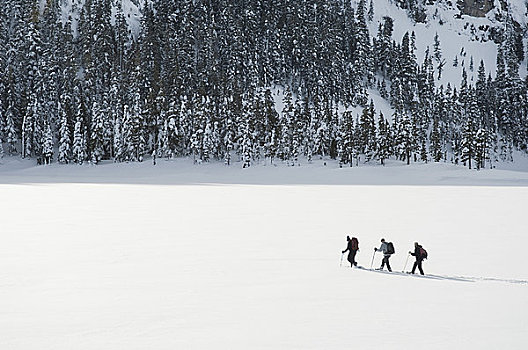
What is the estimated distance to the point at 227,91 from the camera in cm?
9006

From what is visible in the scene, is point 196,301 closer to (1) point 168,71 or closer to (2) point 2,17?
(1) point 168,71

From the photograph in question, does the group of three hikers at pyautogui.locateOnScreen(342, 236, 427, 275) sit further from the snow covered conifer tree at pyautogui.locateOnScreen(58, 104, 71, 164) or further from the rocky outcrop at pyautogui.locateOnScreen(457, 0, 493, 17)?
the rocky outcrop at pyautogui.locateOnScreen(457, 0, 493, 17)

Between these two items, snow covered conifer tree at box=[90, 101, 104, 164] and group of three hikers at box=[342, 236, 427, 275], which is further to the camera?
snow covered conifer tree at box=[90, 101, 104, 164]

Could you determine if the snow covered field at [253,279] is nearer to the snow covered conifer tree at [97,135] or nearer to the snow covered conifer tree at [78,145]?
the snow covered conifer tree at [78,145]

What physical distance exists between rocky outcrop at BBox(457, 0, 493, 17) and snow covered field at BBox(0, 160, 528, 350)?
185 m

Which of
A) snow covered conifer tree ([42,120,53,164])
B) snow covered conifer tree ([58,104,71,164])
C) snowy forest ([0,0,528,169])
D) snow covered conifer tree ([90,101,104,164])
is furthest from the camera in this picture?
snowy forest ([0,0,528,169])

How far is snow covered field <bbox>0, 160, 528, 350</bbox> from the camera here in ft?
31.8

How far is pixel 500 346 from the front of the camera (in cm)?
895

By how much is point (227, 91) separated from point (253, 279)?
256 feet

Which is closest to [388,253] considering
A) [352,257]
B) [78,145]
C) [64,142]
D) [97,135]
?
[352,257]

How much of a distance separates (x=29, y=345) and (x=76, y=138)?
7180 centimetres

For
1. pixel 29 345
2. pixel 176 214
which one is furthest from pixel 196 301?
pixel 176 214

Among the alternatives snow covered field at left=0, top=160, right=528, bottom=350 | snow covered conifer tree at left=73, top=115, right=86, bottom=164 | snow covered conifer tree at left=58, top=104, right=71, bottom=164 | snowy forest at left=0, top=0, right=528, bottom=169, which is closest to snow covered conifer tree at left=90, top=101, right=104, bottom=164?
snowy forest at left=0, top=0, right=528, bottom=169

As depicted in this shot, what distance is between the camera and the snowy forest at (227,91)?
79938 millimetres
